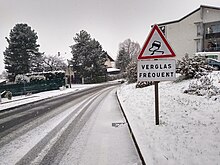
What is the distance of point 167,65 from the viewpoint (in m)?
5.09

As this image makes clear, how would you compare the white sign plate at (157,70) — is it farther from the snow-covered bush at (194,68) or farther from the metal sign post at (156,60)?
the snow-covered bush at (194,68)

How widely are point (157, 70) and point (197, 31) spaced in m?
32.6

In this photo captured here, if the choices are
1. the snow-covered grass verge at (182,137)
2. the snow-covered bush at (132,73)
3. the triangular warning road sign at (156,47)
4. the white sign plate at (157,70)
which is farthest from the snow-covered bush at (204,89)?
the snow-covered bush at (132,73)

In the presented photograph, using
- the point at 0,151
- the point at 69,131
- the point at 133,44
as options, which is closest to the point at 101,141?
the point at 69,131

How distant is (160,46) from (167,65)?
1.76 ft

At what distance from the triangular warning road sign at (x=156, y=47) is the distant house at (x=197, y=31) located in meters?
29.1

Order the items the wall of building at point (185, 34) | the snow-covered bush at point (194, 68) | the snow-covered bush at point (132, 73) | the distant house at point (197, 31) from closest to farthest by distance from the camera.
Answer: the snow-covered bush at point (194, 68) < the snow-covered bush at point (132, 73) < the distant house at point (197, 31) < the wall of building at point (185, 34)

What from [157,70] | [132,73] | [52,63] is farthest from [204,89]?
[52,63]

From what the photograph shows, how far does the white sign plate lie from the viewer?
16.6 ft

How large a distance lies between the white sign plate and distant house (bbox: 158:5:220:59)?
2913cm

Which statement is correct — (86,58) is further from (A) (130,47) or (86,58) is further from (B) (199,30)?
(A) (130,47)

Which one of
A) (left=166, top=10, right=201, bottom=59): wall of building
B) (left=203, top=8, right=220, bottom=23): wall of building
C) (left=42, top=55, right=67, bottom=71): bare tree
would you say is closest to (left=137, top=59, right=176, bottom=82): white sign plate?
(left=166, top=10, right=201, bottom=59): wall of building

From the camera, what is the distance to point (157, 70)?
5148 millimetres

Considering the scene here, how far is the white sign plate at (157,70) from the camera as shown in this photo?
5066 mm
